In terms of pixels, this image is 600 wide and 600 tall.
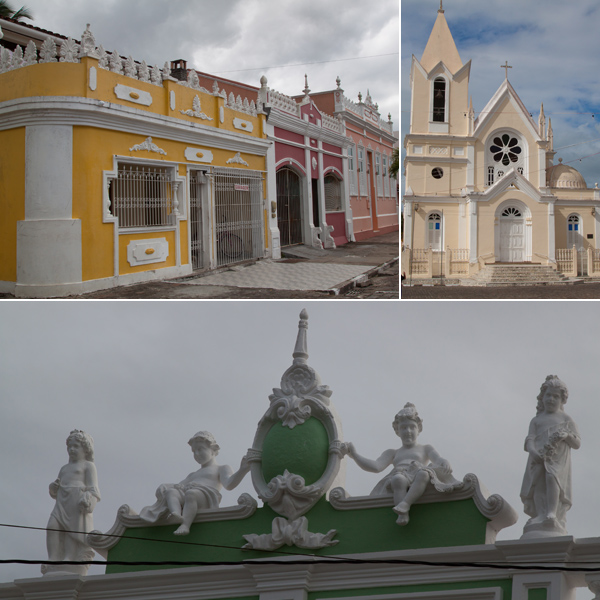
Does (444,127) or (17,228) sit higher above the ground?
(444,127)

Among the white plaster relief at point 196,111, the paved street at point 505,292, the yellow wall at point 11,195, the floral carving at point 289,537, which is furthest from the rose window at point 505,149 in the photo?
the floral carving at point 289,537

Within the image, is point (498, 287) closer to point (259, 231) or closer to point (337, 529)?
point (259, 231)

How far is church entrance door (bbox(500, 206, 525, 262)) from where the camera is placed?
19.9 meters

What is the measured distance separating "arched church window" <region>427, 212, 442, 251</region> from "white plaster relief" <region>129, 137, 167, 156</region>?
765 cm

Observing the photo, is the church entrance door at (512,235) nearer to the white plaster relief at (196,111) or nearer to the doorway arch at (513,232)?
the doorway arch at (513,232)

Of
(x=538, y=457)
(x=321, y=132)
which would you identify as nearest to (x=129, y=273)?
(x=538, y=457)

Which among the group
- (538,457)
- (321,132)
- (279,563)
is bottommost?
(279,563)

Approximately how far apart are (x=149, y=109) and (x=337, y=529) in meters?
10.4

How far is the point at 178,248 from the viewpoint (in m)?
15.8

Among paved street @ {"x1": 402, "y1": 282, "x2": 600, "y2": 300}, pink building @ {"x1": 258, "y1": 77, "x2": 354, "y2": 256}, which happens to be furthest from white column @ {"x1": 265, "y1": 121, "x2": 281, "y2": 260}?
paved street @ {"x1": 402, "y1": 282, "x2": 600, "y2": 300}

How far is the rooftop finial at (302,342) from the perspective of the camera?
7.73 m

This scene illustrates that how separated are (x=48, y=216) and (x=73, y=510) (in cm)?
652

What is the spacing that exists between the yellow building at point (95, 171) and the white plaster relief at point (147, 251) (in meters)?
0.02

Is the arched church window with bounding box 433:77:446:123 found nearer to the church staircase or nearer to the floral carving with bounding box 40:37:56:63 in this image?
the church staircase
